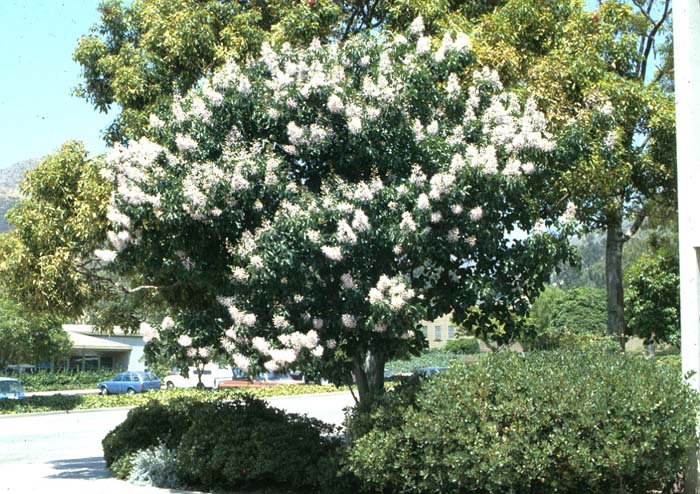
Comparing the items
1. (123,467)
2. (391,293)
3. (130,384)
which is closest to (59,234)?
(123,467)

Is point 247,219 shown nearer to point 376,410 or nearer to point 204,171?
point 204,171

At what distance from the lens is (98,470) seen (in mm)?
14219

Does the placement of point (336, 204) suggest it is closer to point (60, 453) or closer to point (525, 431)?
point (525, 431)

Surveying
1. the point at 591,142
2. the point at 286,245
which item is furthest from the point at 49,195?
the point at 591,142

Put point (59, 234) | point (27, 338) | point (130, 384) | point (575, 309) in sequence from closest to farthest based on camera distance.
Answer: point (59, 234) < point (27, 338) < point (130, 384) < point (575, 309)

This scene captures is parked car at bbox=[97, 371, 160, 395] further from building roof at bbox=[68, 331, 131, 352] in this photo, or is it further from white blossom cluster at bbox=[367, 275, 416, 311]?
white blossom cluster at bbox=[367, 275, 416, 311]

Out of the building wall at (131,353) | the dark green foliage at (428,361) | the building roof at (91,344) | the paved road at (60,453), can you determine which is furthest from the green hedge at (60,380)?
the dark green foliage at (428,361)

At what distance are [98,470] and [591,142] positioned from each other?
9290mm

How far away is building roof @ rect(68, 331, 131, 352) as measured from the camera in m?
55.0

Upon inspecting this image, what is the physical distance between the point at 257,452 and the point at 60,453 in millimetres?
8296

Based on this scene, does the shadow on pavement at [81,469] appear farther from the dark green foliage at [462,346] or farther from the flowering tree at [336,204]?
the dark green foliage at [462,346]

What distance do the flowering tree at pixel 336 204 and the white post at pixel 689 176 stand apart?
1.55 metres

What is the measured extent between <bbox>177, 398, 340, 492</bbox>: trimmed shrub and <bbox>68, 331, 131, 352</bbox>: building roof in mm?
43950

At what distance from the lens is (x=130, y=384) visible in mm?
43750
